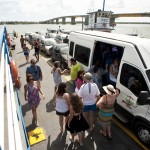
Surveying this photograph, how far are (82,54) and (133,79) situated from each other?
344 centimetres

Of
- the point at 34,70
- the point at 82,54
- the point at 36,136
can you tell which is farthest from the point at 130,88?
the point at 34,70

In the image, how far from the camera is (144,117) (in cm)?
457

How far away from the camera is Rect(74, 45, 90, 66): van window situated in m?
7.48

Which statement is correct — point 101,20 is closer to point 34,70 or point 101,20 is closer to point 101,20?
point 101,20

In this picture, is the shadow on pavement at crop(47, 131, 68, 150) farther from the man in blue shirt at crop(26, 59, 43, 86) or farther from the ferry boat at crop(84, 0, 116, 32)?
the ferry boat at crop(84, 0, 116, 32)

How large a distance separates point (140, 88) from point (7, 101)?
3.36 m

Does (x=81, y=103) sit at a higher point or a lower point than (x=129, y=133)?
higher

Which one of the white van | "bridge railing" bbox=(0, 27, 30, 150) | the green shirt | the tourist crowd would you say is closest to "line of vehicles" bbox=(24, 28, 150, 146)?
the white van

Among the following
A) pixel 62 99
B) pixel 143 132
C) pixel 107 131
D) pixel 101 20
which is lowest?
pixel 107 131

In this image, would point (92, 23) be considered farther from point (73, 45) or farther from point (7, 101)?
point (7, 101)

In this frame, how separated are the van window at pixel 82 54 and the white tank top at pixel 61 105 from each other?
306 centimetres

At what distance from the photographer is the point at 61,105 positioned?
4.87 metres

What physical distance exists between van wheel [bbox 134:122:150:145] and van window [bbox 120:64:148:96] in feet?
2.93

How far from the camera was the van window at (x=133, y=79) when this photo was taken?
15.1 ft
